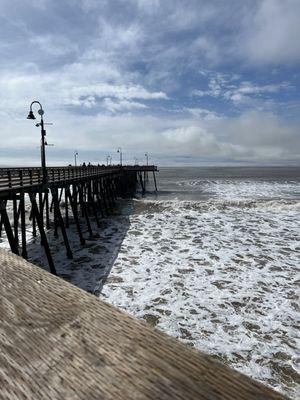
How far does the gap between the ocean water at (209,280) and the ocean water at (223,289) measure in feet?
0.08

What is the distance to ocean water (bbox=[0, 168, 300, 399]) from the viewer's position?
7641mm

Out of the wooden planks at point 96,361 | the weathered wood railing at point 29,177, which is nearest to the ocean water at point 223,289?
the weathered wood railing at point 29,177

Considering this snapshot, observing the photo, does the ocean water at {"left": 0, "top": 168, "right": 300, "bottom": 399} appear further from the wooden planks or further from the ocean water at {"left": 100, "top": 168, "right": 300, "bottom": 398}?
the wooden planks

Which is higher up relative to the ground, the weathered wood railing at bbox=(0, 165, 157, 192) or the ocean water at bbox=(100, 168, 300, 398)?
the weathered wood railing at bbox=(0, 165, 157, 192)

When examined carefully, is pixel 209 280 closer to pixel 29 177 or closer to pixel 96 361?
pixel 96 361

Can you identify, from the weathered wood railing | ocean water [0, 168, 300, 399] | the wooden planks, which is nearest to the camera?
the wooden planks

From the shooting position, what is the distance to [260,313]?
9203 mm

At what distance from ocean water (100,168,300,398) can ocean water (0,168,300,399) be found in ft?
0.08

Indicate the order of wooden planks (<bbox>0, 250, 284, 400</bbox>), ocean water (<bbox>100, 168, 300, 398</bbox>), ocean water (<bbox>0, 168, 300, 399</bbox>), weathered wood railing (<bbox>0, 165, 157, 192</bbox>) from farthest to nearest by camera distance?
weathered wood railing (<bbox>0, 165, 157, 192</bbox>) → ocean water (<bbox>0, 168, 300, 399</bbox>) → ocean water (<bbox>100, 168, 300, 398</bbox>) → wooden planks (<bbox>0, 250, 284, 400</bbox>)

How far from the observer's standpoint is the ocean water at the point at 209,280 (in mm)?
7641

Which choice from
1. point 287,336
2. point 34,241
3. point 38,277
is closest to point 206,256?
point 287,336

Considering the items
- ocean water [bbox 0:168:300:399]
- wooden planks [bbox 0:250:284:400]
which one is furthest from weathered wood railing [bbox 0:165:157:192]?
wooden planks [bbox 0:250:284:400]

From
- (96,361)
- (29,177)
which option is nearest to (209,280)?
(96,361)

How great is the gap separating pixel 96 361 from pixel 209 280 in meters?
10.8
